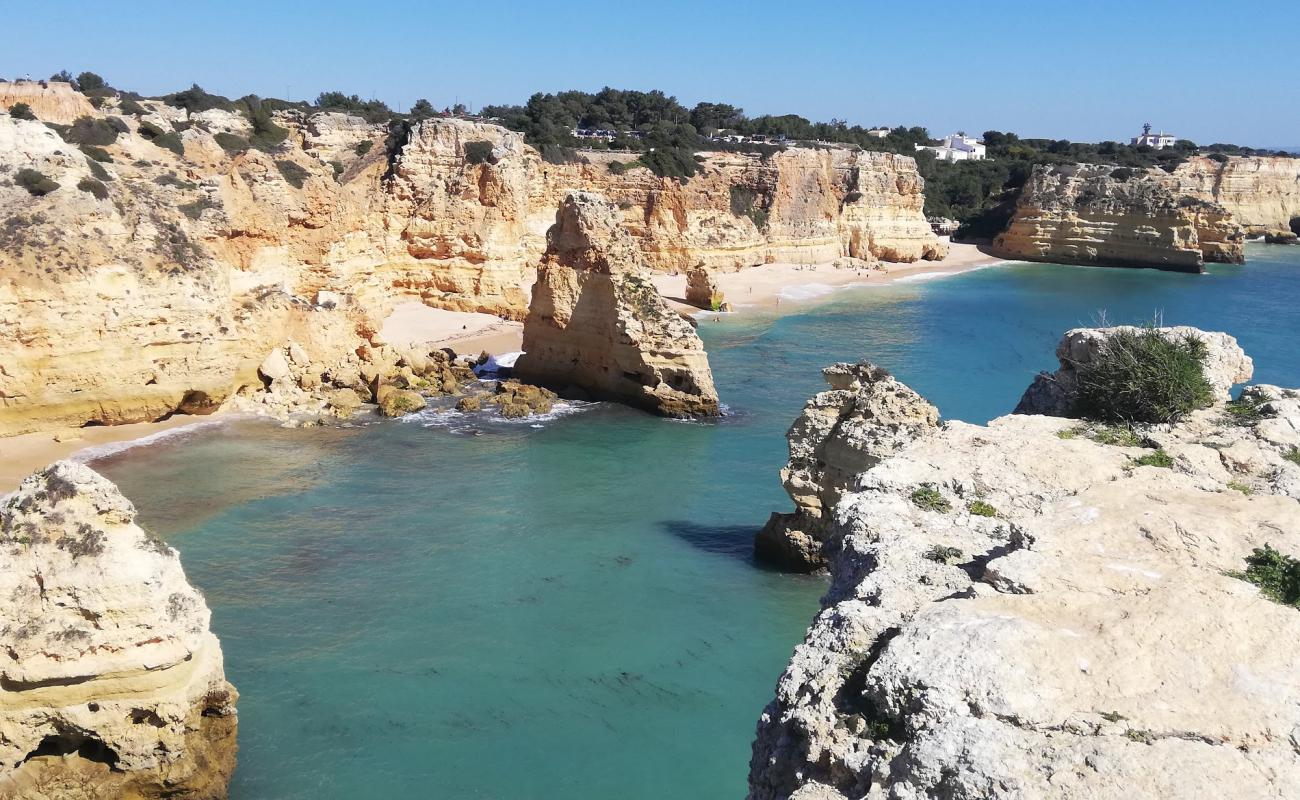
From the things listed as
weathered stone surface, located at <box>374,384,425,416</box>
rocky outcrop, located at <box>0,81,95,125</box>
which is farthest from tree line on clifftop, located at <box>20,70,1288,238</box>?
weathered stone surface, located at <box>374,384,425,416</box>

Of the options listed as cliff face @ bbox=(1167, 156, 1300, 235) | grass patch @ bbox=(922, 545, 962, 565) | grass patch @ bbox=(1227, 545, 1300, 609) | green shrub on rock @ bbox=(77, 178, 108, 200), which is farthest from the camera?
cliff face @ bbox=(1167, 156, 1300, 235)

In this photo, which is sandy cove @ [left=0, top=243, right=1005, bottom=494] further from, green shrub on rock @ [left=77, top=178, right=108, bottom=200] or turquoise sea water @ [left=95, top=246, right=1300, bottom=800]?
green shrub on rock @ [left=77, top=178, right=108, bottom=200]

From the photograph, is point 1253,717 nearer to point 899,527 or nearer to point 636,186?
point 899,527

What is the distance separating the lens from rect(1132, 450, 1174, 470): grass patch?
8414 millimetres

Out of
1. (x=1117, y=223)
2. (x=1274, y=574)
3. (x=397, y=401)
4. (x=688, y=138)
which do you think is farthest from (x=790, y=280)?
(x=1274, y=574)

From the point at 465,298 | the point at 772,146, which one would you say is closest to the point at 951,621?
the point at 465,298

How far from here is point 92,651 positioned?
1027 centimetres

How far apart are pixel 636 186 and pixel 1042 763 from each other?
178ft

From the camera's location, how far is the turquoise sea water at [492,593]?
41.2 feet

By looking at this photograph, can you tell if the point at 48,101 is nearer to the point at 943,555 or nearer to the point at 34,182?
the point at 34,182

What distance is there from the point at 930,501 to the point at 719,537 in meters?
12.8

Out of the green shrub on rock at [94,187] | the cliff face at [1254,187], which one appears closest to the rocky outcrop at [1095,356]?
the green shrub on rock at [94,187]

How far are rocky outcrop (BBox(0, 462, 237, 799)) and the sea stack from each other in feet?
63.9

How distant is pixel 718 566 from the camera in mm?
18703
